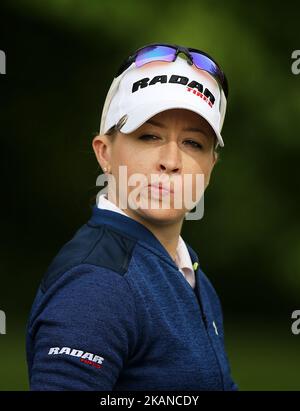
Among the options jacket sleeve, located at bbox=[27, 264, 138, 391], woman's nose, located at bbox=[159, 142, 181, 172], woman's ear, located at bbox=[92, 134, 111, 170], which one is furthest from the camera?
woman's ear, located at bbox=[92, 134, 111, 170]

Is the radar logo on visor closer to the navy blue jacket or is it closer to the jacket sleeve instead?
the navy blue jacket

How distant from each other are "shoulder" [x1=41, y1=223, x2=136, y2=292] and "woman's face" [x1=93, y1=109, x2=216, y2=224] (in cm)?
7

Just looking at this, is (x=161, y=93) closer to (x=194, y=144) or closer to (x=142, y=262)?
(x=194, y=144)

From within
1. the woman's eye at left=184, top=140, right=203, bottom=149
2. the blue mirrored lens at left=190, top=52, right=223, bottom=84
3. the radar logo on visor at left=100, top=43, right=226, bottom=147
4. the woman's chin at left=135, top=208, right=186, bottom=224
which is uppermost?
the blue mirrored lens at left=190, top=52, right=223, bottom=84

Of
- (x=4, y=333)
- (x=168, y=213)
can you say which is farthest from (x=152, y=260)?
(x=4, y=333)

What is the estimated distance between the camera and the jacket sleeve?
145 centimetres

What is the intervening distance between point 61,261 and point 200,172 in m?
0.35

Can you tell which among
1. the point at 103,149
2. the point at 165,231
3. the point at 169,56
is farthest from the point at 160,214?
the point at 169,56

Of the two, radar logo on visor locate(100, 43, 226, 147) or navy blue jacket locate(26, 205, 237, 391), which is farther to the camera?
radar logo on visor locate(100, 43, 226, 147)

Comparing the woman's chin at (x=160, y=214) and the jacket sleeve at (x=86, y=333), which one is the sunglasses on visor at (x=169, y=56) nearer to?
the woman's chin at (x=160, y=214)

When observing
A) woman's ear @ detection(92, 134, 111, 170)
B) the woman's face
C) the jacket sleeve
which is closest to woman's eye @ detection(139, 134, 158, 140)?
the woman's face

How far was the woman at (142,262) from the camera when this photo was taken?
4.81 ft

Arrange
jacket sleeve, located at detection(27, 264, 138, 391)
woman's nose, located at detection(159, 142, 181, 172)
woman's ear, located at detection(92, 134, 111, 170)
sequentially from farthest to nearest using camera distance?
1. woman's ear, located at detection(92, 134, 111, 170)
2. woman's nose, located at detection(159, 142, 181, 172)
3. jacket sleeve, located at detection(27, 264, 138, 391)

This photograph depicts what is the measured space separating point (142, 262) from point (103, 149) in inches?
12.1
